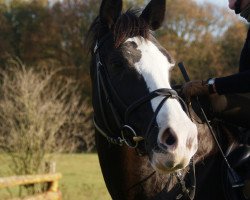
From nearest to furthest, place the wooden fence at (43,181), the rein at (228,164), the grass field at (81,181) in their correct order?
the rein at (228,164) < the wooden fence at (43,181) < the grass field at (81,181)

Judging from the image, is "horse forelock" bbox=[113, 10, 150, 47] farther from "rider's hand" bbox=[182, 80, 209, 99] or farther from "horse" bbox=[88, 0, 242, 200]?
"rider's hand" bbox=[182, 80, 209, 99]

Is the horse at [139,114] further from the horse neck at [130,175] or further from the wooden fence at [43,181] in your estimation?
the wooden fence at [43,181]

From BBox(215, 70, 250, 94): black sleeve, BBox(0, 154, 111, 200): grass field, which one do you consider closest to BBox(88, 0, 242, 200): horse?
BBox(215, 70, 250, 94): black sleeve

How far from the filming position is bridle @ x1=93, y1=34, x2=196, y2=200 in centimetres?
290

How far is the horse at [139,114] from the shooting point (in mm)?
2898

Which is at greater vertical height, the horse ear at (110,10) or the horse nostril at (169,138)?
the horse ear at (110,10)

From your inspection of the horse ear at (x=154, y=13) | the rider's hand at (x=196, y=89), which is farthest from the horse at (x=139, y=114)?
the rider's hand at (x=196, y=89)

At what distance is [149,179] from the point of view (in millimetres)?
3418

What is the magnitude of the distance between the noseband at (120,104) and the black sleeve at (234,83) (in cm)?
35

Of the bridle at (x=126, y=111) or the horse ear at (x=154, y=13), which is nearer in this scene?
the bridle at (x=126, y=111)

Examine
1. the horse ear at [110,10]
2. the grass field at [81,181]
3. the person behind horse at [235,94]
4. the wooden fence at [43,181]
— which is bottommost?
the grass field at [81,181]

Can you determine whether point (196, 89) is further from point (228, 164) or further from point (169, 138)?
point (169, 138)

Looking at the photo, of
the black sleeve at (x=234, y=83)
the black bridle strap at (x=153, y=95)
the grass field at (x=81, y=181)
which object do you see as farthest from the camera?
the grass field at (x=81, y=181)

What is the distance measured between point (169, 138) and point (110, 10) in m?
1.21
